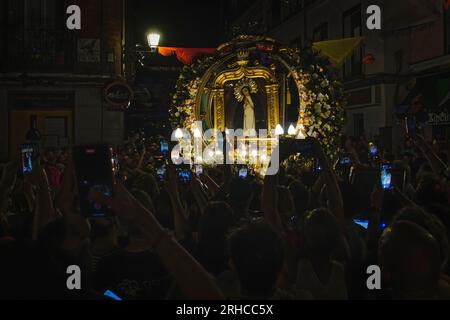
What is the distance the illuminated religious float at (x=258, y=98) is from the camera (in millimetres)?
12141

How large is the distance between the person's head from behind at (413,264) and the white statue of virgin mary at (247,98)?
11.3 metres

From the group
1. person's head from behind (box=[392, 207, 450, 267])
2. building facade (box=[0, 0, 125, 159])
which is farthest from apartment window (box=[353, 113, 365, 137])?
person's head from behind (box=[392, 207, 450, 267])

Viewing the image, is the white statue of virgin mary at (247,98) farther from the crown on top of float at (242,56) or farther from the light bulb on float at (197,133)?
the light bulb on float at (197,133)

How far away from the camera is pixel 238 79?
46.9 ft

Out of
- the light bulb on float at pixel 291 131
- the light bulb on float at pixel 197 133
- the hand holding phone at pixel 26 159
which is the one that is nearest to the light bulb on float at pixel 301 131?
the light bulb on float at pixel 291 131

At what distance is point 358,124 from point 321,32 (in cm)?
580

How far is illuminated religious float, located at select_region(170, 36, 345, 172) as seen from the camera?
1214 cm

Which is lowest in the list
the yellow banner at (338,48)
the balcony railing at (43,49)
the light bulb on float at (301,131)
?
the light bulb on float at (301,131)

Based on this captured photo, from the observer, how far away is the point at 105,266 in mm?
3854

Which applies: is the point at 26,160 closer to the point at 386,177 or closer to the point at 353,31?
the point at 386,177
